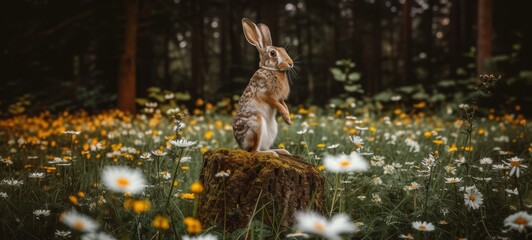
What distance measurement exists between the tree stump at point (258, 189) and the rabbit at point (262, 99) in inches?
10.2

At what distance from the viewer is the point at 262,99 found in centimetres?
282

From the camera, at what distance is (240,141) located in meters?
2.81

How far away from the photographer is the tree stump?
2354 millimetres

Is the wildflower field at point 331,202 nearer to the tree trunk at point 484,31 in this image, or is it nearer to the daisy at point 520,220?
the daisy at point 520,220

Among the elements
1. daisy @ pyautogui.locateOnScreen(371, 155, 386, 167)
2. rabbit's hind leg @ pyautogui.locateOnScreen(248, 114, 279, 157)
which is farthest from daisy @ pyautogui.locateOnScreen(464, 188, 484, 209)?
rabbit's hind leg @ pyautogui.locateOnScreen(248, 114, 279, 157)

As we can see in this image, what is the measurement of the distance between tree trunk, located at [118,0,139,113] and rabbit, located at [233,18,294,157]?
27.2 ft

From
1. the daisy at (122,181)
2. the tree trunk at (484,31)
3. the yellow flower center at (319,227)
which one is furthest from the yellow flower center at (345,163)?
the tree trunk at (484,31)

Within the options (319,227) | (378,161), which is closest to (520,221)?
(319,227)

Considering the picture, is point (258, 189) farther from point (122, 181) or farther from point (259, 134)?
point (122, 181)

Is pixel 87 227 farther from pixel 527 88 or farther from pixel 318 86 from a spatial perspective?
pixel 318 86

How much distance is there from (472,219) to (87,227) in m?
2.40

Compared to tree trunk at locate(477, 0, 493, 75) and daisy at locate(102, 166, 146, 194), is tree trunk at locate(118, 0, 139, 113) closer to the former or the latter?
tree trunk at locate(477, 0, 493, 75)

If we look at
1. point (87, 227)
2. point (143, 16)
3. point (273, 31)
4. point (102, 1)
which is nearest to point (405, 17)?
point (273, 31)

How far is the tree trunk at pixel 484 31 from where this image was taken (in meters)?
9.55
